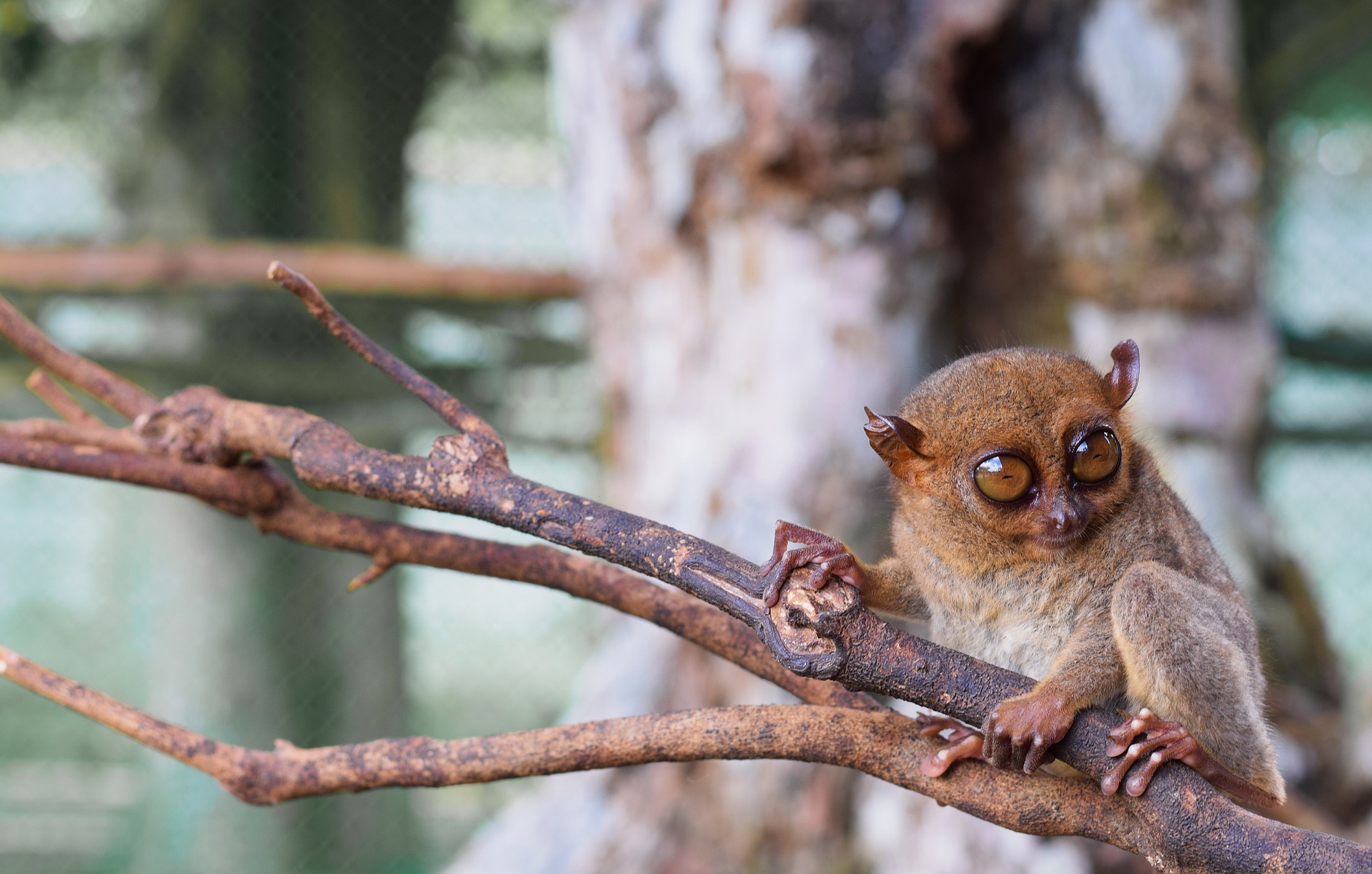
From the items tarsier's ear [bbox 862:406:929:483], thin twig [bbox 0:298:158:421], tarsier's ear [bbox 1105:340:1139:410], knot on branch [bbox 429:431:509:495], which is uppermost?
thin twig [bbox 0:298:158:421]

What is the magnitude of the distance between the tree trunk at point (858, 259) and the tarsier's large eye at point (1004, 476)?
1710 millimetres

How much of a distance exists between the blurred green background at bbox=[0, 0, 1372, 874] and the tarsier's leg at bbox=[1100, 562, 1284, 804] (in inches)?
123

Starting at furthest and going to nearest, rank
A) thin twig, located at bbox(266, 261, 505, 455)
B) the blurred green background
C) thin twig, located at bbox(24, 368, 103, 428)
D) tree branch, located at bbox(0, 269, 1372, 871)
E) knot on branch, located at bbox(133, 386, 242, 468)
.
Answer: the blurred green background
thin twig, located at bbox(24, 368, 103, 428)
knot on branch, located at bbox(133, 386, 242, 468)
thin twig, located at bbox(266, 261, 505, 455)
tree branch, located at bbox(0, 269, 1372, 871)

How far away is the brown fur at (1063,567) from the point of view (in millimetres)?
1188

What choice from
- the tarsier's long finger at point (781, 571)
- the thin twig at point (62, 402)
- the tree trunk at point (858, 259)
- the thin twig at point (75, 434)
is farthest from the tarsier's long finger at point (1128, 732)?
the tree trunk at point (858, 259)

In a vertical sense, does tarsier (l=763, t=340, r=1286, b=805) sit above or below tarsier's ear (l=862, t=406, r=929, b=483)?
below

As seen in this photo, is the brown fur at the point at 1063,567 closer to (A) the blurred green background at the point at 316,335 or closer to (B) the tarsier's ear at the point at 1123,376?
(B) the tarsier's ear at the point at 1123,376

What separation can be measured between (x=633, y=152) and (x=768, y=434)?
97cm

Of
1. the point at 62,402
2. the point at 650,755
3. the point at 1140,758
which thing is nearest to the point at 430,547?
the point at 650,755

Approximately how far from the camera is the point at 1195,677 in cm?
118

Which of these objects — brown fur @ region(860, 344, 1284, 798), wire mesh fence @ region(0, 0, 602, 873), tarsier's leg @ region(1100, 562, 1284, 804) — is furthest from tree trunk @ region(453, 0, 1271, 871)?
tarsier's leg @ region(1100, 562, 1284, 804)

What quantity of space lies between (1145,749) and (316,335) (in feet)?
13.4

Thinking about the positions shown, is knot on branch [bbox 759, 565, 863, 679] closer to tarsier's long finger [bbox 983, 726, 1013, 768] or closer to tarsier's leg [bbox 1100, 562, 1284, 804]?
tarsier's long finger [bbox 983, 726, 1013, 768]

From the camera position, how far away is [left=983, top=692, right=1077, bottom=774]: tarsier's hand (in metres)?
1.08
